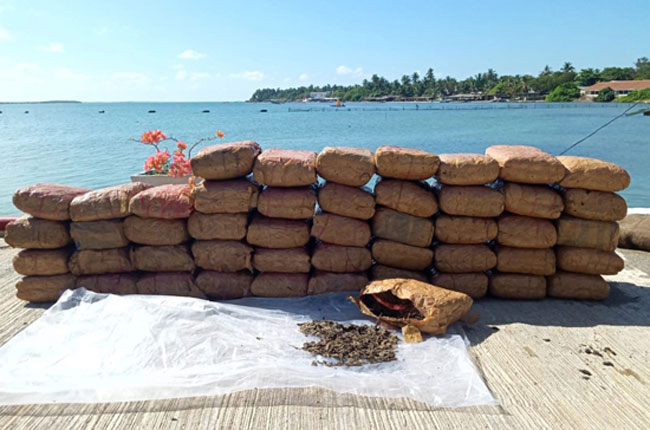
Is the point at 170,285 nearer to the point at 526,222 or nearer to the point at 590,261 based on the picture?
the point at 526,222

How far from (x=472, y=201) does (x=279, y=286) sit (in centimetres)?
175

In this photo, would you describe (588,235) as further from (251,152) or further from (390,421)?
(251,152)

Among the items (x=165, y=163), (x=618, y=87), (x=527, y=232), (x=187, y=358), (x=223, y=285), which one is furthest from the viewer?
(x=618, y=87)

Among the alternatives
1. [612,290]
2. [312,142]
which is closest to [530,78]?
[312,142]

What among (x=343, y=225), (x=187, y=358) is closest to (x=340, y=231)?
(x=343, y=225)

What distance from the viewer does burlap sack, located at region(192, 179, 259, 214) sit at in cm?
387

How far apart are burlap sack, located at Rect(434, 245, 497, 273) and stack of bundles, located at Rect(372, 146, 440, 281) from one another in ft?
0.32

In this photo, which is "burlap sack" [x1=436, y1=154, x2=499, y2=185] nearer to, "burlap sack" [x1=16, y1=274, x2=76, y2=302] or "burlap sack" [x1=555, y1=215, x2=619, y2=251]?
"burlap sack" [x1=555, y1=215, x2=619, y2=251]

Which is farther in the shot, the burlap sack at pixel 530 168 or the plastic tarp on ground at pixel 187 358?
the burlap sack at pixel 530 168

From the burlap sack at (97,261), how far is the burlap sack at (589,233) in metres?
3.72

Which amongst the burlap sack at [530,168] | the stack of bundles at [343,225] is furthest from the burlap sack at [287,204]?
the burlap sack at [530,168]

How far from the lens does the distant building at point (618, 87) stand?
225 feet

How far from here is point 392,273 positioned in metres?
4.02

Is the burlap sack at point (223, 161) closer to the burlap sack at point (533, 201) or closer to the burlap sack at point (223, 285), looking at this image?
the burlap sack at point (223, 285)
